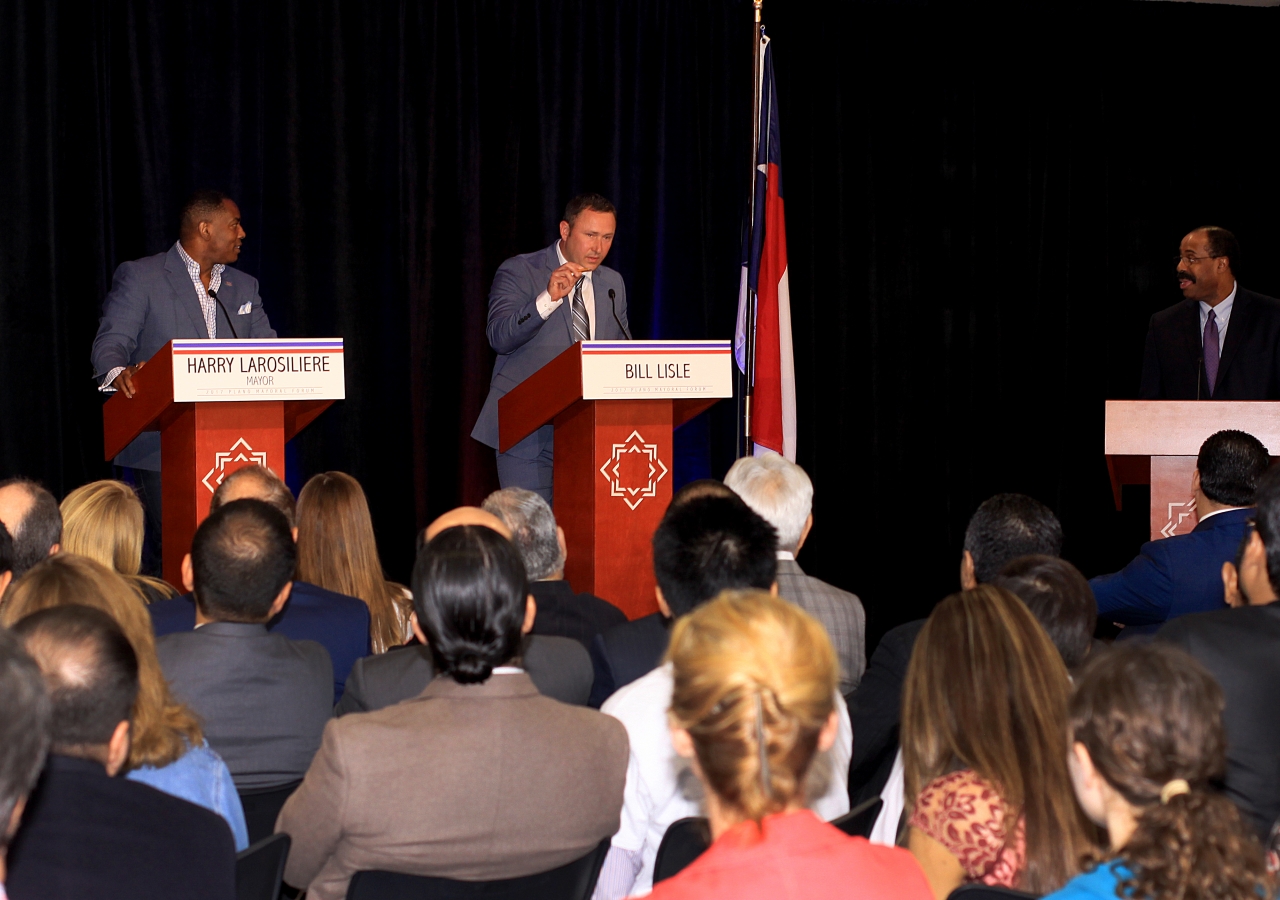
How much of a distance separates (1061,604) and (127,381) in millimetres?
3414

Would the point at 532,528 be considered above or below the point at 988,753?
above

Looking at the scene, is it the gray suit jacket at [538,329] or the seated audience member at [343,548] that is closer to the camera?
the seated audience member at [343,548]

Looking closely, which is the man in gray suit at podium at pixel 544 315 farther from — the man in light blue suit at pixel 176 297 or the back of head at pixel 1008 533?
the back of head at pixel 1008 533

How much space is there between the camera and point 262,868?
6.11 feet

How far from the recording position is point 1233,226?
25.7 ft

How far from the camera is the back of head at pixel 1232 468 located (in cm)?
363

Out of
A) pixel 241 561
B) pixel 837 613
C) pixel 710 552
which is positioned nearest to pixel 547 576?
pixel 837 613

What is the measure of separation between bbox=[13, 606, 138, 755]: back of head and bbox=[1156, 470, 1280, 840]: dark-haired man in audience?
168cm

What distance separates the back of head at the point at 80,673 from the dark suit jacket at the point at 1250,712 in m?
1.71

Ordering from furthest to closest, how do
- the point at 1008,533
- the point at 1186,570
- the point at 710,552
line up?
1. the point at 1186,570
2. the point at 1008,533
3. the point at 710,552

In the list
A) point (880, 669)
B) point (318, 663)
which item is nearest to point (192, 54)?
point (318, 663)

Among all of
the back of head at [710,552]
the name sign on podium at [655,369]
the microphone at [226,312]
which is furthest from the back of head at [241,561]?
the microphone at [226,312]

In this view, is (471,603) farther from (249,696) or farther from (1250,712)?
(1250,712)

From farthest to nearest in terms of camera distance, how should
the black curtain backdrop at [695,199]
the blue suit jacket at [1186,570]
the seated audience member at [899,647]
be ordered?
the black curtain backdrop at [695,199] < the blue suit jacket at [1186,570] < the seated audience member at [899,647]
